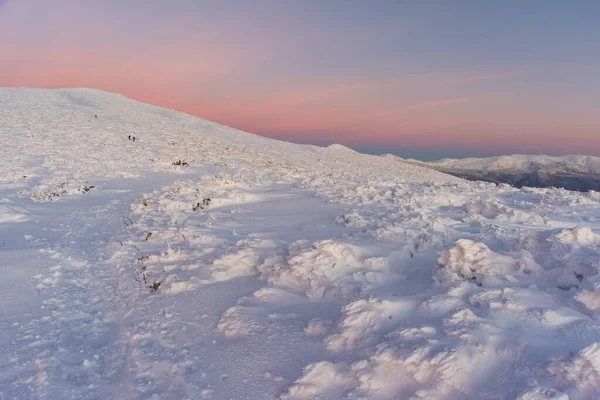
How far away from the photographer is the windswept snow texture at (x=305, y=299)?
4.34 m

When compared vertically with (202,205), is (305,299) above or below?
below

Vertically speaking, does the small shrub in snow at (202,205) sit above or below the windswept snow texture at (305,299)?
above

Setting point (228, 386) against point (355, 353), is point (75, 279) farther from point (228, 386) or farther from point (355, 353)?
point (355, 353)

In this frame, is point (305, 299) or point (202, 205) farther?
point (202, 205)

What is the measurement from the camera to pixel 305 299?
6.26 metres

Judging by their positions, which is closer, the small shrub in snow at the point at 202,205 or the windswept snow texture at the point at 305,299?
→ the windswept snow texture at the point at 305,299

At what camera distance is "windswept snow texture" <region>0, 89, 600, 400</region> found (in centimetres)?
434

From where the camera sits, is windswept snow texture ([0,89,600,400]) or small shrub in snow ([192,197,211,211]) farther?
small shrub in snow ([192,197,211,211])

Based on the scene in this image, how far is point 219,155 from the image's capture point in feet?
80.6

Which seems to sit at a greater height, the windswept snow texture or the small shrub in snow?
the small shrub in snow

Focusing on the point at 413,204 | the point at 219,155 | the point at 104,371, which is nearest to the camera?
the point at 104,371

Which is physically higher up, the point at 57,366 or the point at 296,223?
the point at 296,223

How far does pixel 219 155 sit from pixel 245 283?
726 inches

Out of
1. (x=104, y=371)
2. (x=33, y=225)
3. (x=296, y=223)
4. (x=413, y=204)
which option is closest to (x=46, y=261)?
(x=33, y=225)
